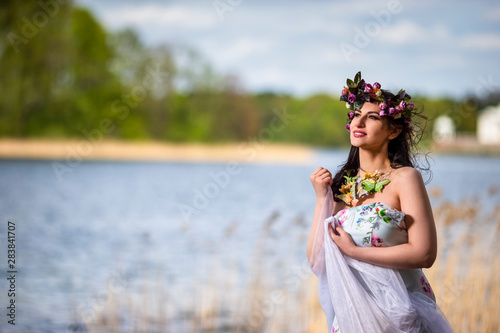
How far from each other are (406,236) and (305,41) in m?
20.6

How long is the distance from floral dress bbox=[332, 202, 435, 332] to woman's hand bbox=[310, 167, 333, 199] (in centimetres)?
11

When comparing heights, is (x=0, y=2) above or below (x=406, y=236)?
above

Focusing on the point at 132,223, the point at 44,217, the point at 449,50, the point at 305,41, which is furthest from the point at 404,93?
the point at 305,41

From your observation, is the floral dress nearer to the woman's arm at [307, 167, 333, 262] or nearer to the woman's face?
the woman's arm at [307, 167, 333, 262]

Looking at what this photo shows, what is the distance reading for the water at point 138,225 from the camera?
6.14 m

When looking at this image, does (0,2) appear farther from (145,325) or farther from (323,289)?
(323,289)

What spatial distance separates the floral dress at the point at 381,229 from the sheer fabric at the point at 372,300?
4cm

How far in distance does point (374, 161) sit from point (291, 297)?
4.02 meters

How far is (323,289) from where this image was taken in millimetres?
1780

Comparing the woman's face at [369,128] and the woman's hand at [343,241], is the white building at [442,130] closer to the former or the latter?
the woman's face at [369,128]


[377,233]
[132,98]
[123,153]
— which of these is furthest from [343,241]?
[132,98]

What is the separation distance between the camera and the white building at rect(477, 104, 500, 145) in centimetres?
1517

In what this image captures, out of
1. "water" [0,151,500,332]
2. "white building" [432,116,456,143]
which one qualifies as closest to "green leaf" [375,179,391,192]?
"water" [0,151,500,332]

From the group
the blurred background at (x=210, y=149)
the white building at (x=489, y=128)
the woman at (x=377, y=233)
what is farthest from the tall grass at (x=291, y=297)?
the white building at (x=489, y=128)
